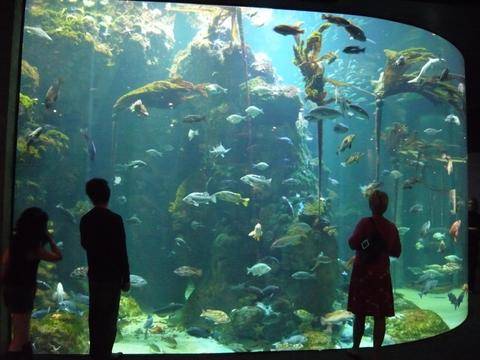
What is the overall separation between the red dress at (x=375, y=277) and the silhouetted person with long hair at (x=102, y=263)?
7.66ft

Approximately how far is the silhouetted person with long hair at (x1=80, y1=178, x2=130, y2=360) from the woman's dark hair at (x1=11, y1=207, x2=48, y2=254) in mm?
387

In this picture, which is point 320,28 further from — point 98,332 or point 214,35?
point 98,332

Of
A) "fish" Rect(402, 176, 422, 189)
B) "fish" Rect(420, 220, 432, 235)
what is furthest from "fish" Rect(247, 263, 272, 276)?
"fish" Rect(420, 220, 432, 235)

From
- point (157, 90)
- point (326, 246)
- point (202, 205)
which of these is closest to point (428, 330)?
point (326, 246)

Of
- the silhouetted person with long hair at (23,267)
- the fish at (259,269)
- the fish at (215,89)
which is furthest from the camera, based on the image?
the fish at (215,89)

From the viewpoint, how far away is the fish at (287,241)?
7.25 metres

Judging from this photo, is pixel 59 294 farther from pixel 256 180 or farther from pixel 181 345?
pixel 256 180

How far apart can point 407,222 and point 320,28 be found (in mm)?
5577

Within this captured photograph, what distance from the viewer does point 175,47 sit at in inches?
377

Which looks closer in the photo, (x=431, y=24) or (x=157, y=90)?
(x=431, y=24)

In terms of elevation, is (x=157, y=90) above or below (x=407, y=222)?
above

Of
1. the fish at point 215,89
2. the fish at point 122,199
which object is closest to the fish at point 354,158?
the fish at point 215,89

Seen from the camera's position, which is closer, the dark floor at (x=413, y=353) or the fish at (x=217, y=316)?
the dark floor at (x=413, y=353)

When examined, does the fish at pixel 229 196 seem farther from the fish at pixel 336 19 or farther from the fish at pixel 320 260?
the fish at pixel 336 19
